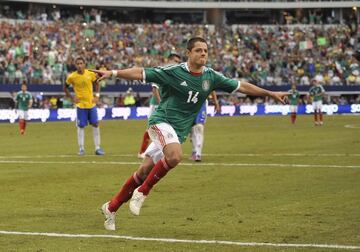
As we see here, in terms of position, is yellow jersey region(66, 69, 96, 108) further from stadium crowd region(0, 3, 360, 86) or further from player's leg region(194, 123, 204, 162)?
stadium crowd region(0, 3, 360, 86)

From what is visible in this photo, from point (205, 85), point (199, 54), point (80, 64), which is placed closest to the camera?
point (199, 54)

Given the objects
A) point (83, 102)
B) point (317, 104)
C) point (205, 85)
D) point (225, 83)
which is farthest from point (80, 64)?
point (317, 104)

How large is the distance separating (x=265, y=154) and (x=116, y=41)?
46.7 meters

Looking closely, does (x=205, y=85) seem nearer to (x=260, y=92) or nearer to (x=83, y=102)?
(x=260, y=92)

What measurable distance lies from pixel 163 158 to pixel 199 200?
3004mm

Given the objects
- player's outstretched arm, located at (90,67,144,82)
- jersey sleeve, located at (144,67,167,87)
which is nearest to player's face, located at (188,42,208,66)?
jersey sleeve, located at (144,67,167,87)

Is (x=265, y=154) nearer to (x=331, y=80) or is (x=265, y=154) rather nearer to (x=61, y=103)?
(x=61, y=103)

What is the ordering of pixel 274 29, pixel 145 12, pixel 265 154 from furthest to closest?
pixel 145 12
pixel 274 29
pixel 265 154

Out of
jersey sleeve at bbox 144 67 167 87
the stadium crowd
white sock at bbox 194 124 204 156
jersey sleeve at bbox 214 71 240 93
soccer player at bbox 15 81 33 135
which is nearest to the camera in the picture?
jersey sleeve at bbox 144 67 167 87

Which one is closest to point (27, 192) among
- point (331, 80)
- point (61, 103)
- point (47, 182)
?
point (47, 182)

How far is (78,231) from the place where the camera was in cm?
1113

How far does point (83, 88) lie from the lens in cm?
2472

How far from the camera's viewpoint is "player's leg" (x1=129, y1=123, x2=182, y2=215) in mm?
11430

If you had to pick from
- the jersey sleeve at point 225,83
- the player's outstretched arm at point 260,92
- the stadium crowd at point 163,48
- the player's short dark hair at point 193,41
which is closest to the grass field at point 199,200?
the player's outstretched arm at point 260,92
